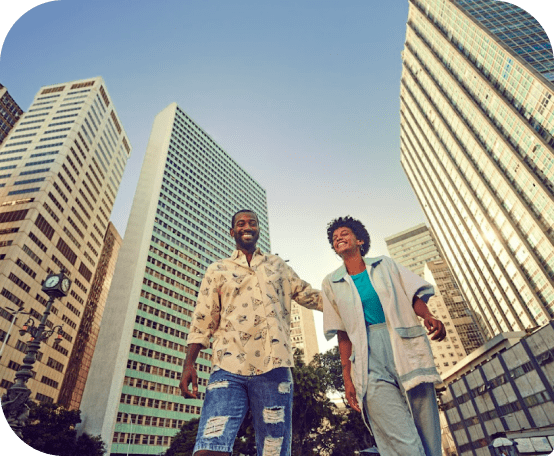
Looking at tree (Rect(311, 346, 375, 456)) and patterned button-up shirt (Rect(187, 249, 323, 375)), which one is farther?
tree (Rect(311, 346, 375, 456))

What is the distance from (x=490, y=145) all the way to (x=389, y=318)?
65.1 meters

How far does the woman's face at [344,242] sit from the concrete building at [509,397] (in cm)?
2927

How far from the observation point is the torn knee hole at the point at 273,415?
89.6 inches

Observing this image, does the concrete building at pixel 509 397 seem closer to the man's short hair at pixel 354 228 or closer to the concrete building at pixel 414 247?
the man's short hair at pixel 354 228

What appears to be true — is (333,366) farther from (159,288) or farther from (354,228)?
(159,288)

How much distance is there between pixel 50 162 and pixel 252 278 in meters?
88.4

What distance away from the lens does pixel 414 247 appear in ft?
449

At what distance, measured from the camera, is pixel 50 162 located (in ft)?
242

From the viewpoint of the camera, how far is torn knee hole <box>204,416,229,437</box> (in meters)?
2.10

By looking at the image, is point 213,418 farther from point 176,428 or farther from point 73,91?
point 73,91

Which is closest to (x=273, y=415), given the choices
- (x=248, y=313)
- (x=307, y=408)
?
(x=248, y=313)

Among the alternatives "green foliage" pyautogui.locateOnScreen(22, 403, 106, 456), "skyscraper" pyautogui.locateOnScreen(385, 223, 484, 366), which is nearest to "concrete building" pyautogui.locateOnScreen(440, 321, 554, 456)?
"green foliage" pyautogui.locateOnScreen(22, 403, 106, 456)

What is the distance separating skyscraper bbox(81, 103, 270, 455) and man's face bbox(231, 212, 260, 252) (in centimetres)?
5509

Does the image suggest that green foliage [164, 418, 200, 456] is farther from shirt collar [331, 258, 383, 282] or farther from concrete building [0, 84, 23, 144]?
concrete building [0, 84, 23, 144]
